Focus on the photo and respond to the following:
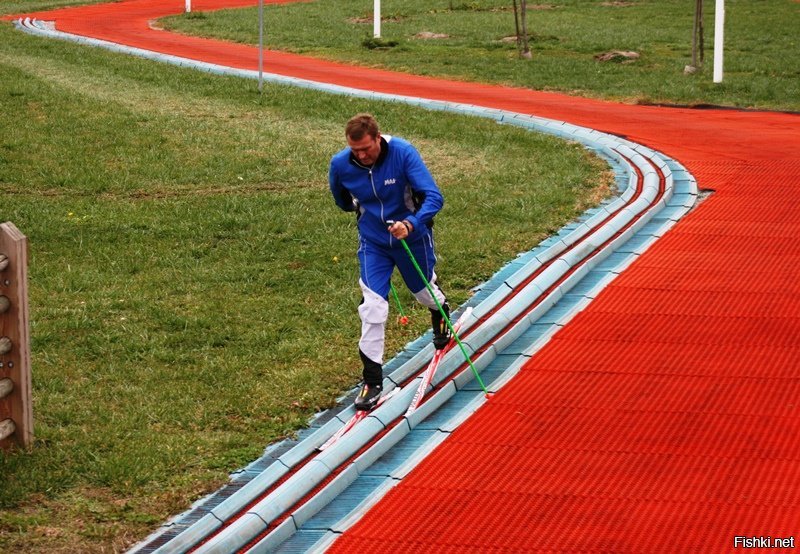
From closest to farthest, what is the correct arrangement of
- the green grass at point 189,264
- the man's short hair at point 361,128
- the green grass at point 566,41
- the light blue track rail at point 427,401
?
the light blue track rail at point 427,401 → the green grass at point 189,264 → the man's short hair at point 361,128 → the green grass at point 566,41

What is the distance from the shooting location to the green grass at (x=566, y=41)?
22.3 metres

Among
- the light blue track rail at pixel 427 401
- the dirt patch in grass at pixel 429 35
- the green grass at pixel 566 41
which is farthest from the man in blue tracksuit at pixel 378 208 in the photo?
the dirt patch in grass at pixel 429 35

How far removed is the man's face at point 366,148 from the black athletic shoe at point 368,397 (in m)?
1.38

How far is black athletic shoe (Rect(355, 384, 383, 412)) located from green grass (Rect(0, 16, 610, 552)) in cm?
26

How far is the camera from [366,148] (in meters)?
7.73

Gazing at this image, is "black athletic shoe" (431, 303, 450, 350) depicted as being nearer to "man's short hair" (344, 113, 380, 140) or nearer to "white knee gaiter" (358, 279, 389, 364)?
"white knee gaiter" (358, 279, 389, 364)

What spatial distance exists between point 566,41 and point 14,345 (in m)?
23.8

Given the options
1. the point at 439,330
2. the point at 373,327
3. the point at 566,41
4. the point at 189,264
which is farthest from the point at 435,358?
the point at 566,41

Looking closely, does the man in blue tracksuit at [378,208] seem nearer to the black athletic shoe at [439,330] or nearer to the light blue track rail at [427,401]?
the light blue track rail at [427,401]

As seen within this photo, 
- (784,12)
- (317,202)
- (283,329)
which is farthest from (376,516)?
(784,12)

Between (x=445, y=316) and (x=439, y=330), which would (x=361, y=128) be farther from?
(x=439, y=330)

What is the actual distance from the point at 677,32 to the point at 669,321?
79.4 ft

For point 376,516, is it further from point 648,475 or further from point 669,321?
point 669,321

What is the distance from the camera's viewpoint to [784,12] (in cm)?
3675
